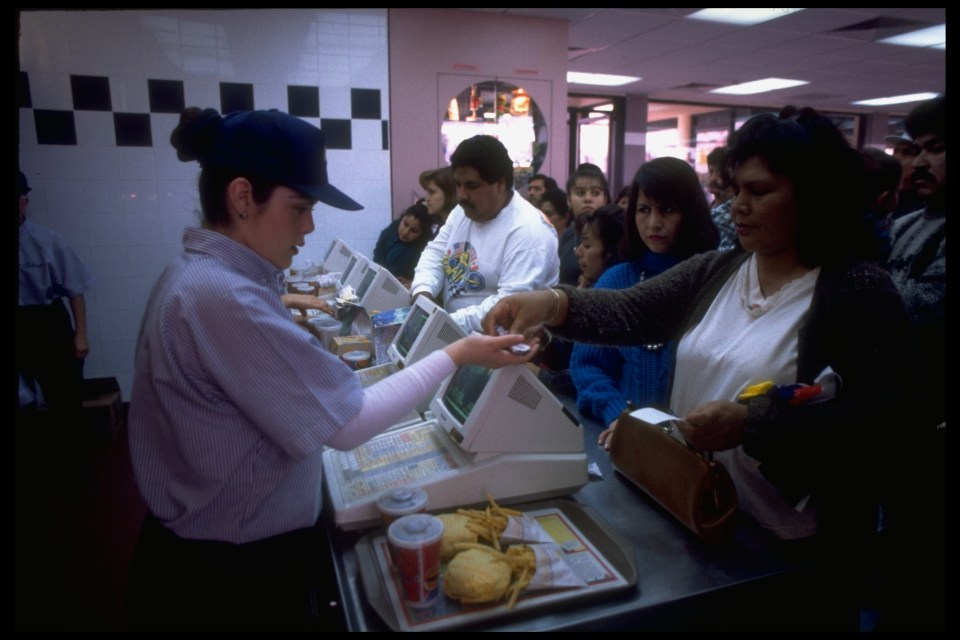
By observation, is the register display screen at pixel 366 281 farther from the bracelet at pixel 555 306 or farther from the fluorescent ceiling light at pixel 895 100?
the fluorescent ceiling light at pixel 895 100

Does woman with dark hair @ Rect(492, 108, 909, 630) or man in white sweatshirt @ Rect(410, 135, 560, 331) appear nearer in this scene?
woman with dark hair @ Rect(492, 108, 909, 630)

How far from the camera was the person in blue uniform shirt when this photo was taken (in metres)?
3.63

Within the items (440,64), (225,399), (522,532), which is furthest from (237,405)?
(440,64)

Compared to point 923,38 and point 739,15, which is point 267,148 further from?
point 923,38

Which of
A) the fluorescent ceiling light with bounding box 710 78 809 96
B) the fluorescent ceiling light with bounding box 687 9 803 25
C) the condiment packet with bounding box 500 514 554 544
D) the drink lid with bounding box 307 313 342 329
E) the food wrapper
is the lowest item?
the condiment packet with bounding box 500 514 554 544

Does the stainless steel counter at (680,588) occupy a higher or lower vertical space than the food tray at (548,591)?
lower

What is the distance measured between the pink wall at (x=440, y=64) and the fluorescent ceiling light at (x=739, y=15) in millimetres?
1237

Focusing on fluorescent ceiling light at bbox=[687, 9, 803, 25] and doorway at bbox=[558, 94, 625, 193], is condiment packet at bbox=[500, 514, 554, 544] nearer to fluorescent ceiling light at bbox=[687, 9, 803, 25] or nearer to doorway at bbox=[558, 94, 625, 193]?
fluorescent ceiling light at bbox=[687, 9, 803, 25]

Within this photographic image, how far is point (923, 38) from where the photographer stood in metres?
6.37

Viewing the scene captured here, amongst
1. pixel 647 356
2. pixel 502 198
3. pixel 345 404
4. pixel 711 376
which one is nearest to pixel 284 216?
pixel 345 404

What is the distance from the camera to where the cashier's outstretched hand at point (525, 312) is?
5.35 ft

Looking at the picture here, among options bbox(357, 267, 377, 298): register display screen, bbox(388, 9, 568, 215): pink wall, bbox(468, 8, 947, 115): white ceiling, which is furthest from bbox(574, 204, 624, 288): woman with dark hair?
bbox(468, 8, 947, 115): white ceiling

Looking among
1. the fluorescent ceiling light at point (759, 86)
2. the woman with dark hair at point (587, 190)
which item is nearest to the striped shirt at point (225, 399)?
the woman with dark hair at point (587, 190)

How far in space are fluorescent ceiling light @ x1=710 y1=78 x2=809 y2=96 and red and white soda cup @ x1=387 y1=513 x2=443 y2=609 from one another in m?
9.15
